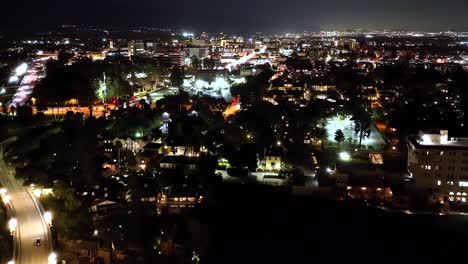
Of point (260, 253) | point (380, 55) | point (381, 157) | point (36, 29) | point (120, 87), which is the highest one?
point (36, 29)

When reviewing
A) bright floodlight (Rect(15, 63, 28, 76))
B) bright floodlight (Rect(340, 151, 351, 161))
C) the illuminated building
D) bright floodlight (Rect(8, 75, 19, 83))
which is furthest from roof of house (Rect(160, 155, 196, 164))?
the illuminated building

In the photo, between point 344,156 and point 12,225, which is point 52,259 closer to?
point 12,225

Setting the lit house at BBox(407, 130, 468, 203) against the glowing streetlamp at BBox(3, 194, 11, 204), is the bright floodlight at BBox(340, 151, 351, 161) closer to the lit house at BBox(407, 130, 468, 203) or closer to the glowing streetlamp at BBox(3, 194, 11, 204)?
the lit house at BBox(407, 130, 468, 203)

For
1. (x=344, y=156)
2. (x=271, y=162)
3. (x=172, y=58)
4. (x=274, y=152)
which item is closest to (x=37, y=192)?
(x=271, y=162)

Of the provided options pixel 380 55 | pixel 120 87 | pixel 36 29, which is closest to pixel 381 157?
pixel 120 87

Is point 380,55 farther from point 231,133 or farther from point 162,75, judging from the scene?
point 231,133

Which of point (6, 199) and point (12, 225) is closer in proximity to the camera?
point (12, 225)
